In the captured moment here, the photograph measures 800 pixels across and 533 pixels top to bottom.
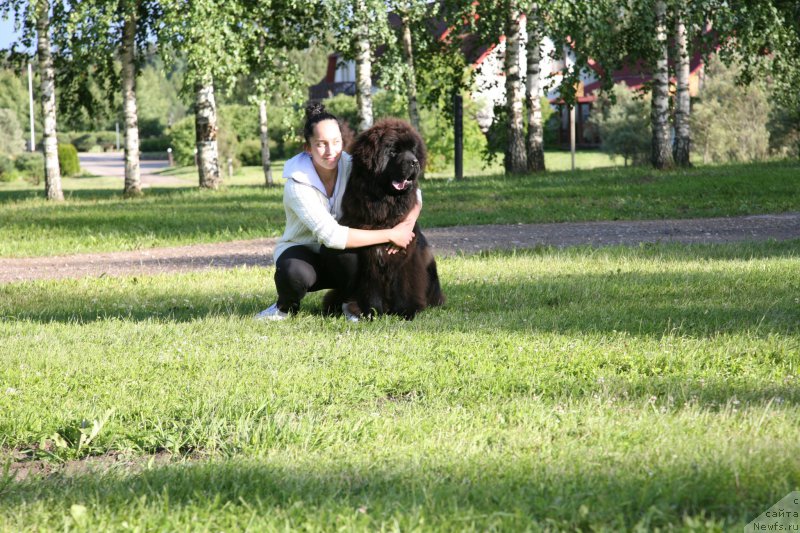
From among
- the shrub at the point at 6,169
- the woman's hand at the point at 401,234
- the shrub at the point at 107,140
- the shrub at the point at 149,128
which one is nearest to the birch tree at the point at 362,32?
the woman's hand at the point at 401,234

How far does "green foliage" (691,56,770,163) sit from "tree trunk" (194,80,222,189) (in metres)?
19.5

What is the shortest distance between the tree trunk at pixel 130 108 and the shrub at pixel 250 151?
29.4 metres

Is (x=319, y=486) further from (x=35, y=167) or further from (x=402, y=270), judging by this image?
(x=35, y=167)

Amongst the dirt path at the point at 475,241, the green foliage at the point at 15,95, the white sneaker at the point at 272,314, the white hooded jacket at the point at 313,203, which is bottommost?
the white sneaker at the point at 272,314

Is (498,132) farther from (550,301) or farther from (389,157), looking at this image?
(389,157)

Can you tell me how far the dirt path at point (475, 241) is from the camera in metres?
10.5

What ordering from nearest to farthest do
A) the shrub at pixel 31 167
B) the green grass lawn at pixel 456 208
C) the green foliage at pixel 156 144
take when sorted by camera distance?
1. the green grass lawn at pixel 456 208
2. the shrub at pixel 31 167
3. the green foliage at pixel 156 144

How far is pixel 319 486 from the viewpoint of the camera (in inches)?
131

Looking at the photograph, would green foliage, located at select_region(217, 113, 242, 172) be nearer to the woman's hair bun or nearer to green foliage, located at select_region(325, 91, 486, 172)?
green foliage, located at select_region(325, 91, 486, 172)

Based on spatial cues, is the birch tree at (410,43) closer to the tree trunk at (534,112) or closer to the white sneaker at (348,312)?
the tree trunk at (534,112)

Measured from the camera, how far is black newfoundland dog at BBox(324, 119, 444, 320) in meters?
6.14

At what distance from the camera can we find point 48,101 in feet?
65.0

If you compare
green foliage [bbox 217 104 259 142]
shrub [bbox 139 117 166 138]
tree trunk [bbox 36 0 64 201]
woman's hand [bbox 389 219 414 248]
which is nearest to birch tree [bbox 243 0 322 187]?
tree trunk [bbox 36 0 64 201]

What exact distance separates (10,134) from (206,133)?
1408 inches
